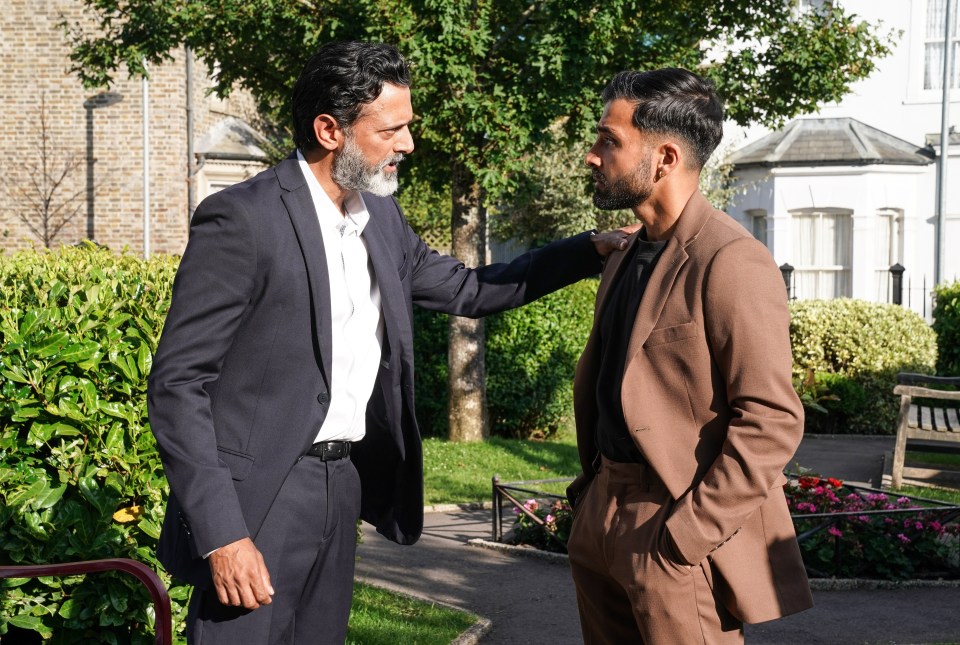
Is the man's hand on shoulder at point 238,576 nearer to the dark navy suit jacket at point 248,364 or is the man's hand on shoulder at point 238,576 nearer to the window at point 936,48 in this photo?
the dark navy suit jacket at point 248,364

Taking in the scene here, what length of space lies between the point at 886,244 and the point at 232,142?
1594 centimetres

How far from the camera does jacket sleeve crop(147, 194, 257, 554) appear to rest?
2.78 metres

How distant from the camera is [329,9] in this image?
1159 cm

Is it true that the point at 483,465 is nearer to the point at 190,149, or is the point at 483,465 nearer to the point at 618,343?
the point at 618,343

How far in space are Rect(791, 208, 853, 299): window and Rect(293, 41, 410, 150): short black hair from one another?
2278 centimetres

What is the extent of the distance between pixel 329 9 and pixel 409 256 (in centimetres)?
862

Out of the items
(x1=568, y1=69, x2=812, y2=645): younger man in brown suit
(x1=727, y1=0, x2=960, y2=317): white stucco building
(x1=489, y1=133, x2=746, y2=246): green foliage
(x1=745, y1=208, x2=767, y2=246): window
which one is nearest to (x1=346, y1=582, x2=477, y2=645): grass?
(x1=568, y1=69, x2=812, y2=645): younger man in brown suit

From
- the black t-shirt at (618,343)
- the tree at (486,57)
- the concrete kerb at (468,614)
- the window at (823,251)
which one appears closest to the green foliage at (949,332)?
the tree at (486,57)

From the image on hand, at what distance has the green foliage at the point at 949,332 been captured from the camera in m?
14.8

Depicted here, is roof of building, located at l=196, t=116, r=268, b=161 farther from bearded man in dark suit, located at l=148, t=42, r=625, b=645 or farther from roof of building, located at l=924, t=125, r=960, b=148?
bearded man in dark suit, located at l=148, t=42, r=625, b=645

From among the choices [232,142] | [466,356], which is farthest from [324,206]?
[232,142]

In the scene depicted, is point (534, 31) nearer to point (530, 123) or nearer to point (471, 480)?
point (530, 123)

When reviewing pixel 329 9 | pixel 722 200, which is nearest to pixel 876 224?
pixel 722 200

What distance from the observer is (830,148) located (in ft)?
79.6
